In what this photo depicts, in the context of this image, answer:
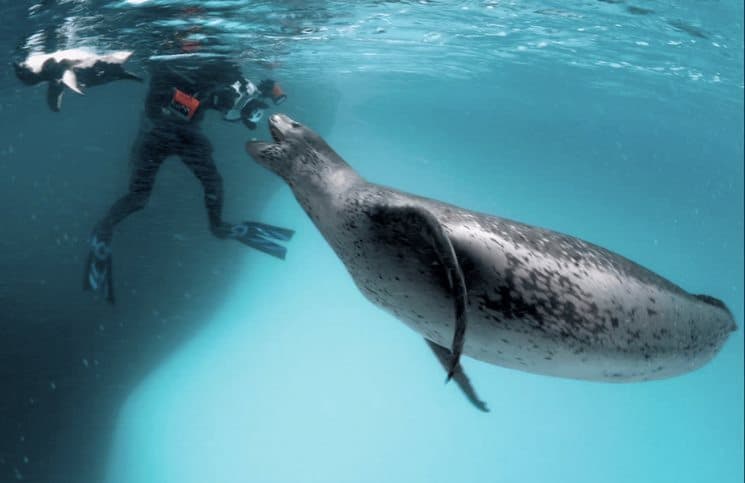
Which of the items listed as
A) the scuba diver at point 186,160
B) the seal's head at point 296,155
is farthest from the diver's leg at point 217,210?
the seal's head at point 296,155

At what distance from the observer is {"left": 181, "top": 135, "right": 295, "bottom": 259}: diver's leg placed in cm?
730

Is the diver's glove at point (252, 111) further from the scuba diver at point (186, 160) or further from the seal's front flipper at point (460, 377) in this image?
the seal's front flipper at point (460, 377)

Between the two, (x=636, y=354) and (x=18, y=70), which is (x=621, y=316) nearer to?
(x=636, y=354)

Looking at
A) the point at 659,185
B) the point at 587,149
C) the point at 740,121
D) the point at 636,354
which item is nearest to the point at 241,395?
the point at 636,354

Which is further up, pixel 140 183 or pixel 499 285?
pixel 499 285

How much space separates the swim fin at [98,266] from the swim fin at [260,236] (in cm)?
173

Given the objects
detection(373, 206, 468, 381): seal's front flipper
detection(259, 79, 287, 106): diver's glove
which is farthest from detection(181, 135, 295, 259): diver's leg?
detection(373, 206, 468, 381): seal's front flipper

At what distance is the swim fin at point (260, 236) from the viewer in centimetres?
740

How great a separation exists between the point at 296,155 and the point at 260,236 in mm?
4180

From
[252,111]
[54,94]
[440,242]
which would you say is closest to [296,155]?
[440,242]

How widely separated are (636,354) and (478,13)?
25.2 feet

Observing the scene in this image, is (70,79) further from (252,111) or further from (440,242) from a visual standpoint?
(440,242)

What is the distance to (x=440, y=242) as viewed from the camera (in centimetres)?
257

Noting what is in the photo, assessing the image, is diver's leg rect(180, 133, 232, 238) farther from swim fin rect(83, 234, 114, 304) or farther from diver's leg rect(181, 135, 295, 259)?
swim fin rect(83, 234, 114, 304)
